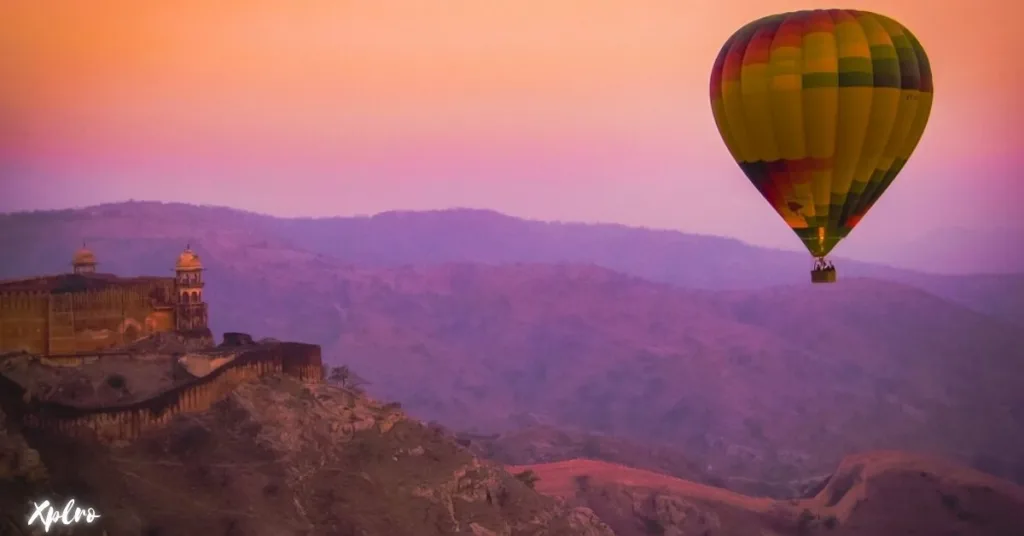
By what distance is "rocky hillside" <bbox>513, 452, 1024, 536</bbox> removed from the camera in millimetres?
60375

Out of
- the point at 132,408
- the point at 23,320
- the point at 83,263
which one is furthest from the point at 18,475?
the point at 83,263

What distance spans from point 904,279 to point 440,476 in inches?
3458

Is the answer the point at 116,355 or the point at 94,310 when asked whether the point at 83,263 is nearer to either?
the point at 94,310

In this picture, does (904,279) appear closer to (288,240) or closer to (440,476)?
(288,240)

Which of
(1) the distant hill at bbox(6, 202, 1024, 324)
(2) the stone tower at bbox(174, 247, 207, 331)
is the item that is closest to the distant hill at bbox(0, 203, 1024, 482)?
(1) the distant hill at bbox(6, 202, 1024, 324)

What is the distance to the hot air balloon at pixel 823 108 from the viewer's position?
3691 centimetres

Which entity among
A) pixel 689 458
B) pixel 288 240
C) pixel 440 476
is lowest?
pixel 689 458

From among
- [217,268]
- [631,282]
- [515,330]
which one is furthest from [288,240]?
[631,282]

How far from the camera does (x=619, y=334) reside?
113 meters

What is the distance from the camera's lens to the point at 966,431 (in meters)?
96.9

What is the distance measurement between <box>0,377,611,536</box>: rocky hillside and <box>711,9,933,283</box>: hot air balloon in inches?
486

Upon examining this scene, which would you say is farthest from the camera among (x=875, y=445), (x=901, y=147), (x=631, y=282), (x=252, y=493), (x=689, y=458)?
(x=631, y=282)

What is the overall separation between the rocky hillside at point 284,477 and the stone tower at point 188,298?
740 cm

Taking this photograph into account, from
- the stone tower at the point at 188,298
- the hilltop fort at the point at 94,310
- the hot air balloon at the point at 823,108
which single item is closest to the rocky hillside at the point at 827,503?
the stone tower at the point at 188,298
